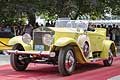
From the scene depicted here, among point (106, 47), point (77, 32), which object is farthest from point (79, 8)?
point (77, 32)

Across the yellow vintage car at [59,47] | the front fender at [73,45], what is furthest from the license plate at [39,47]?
the front fender at [73,45]

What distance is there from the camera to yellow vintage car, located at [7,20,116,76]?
11328mm

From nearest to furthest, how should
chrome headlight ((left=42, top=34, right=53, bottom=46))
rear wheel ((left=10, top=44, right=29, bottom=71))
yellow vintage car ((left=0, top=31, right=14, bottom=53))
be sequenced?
1. chrome headlight ((left=42, top=34, right=53, bottom=46))
2. rear wheel ((left=10, top=44, right=29, bottom=71))
3. yellow vintage car ((left=0, top=31, right=14, bottom=53))

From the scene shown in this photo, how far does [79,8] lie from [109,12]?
3.64 meters

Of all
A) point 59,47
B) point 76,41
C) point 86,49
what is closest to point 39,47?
point 59,47

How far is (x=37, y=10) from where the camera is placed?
70.7ft

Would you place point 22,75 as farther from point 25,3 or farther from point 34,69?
point 25,3

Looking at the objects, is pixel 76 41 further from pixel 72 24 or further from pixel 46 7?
pixel 46 7

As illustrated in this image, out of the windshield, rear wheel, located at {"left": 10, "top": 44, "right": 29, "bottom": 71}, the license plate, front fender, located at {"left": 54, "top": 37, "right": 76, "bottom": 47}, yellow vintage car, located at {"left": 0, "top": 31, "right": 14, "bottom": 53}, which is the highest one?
the windshield

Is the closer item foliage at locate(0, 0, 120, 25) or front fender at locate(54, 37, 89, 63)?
front fender at locate(54, 37, 89, 63)

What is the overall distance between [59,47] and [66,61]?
475mm

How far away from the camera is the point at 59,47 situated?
1133cm

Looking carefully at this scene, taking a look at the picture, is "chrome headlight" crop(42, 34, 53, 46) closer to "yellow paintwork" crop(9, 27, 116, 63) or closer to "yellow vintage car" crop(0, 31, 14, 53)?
"yellow paintwork" crop(9, 27, 116, 63)

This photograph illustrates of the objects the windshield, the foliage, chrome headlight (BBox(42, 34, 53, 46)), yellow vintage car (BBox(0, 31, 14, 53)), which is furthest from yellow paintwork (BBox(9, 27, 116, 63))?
the foliage
